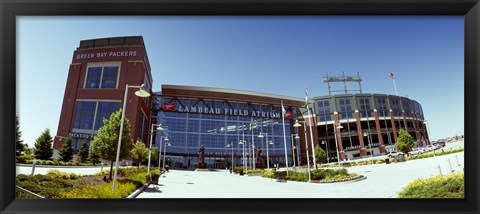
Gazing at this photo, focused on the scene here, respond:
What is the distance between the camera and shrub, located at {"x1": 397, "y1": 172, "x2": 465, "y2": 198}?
4992 mm

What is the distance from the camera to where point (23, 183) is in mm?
5414

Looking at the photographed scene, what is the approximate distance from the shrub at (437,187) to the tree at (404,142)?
59.4 ft

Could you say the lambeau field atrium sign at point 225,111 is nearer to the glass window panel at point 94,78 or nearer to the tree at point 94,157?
the glass window panel at point 94,78

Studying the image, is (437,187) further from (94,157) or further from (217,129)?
(217,129)

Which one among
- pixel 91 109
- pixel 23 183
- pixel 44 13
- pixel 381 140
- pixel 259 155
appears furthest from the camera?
pixel 381 140

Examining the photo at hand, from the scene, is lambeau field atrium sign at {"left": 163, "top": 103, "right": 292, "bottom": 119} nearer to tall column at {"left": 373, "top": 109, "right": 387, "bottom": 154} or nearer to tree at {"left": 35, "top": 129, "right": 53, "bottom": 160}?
tree at {"left": 35, "top": 129, "right": 53, "bottom": 160}

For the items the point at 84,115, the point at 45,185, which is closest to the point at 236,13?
the point at 45,185

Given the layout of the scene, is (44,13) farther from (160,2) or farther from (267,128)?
(267,128)

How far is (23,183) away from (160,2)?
4.59 m

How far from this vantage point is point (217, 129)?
2258cm

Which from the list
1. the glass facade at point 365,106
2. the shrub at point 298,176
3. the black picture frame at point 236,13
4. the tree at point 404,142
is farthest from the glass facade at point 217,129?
the black picture frame at point 236,13

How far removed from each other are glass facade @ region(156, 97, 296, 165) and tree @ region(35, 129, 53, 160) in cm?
705

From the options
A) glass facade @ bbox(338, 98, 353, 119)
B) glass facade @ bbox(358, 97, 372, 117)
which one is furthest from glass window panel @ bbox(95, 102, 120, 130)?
glass facade @ bbox(358, 97, 372, 117)
